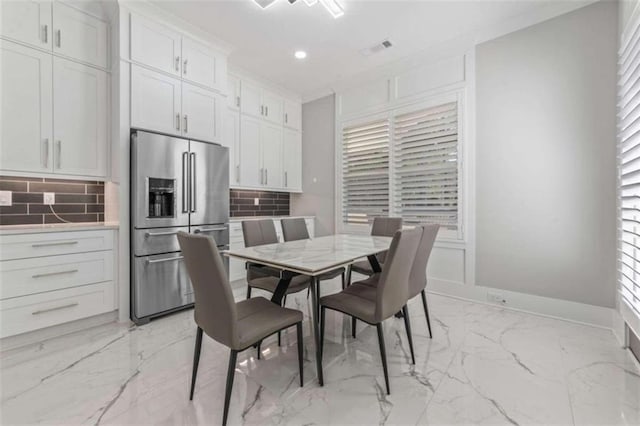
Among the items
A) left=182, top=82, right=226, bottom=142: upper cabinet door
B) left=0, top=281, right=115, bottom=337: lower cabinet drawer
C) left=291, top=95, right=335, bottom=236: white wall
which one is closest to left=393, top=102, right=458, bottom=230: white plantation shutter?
left=291, top=95, right=335, bottom=236: white wall

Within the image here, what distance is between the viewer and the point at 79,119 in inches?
103

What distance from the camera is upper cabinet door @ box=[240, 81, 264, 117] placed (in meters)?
4.05

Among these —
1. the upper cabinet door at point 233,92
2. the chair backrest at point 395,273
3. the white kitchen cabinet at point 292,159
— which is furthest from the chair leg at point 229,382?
the white kitchen cabinet at point 292,159

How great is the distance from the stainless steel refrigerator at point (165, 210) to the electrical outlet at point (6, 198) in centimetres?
98

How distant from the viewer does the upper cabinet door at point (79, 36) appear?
8.14 ft

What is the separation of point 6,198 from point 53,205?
31cm

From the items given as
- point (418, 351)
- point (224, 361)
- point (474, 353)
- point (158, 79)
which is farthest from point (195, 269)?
point (158, 79)

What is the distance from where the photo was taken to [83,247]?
2.45 meters


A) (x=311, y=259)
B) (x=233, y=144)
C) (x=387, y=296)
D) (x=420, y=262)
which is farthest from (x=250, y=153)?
(x=387, y=296)

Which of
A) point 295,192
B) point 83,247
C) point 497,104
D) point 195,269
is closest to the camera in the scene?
point 195,269

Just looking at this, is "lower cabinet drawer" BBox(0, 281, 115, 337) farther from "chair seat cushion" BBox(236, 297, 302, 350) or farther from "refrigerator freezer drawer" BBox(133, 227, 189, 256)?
"chair seat cushion" BBox(236, 297, 302, 350)

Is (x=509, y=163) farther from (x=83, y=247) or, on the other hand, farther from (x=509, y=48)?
(x=83, y=247)

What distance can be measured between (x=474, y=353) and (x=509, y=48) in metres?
3.01

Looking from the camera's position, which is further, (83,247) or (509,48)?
(509,48)
